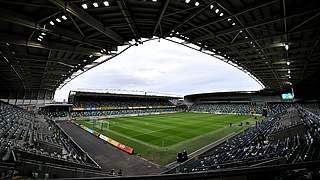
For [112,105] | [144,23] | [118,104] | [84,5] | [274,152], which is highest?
[144,23]

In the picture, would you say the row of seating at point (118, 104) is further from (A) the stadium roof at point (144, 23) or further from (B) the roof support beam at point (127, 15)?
(B) the roof support beam at point (127, 15)

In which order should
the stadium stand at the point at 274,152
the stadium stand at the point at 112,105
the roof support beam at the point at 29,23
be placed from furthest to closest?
the stadium stand at the point at 112,105, the roof support beam at the point at 29,23, the stadium stand at the point at 274,152

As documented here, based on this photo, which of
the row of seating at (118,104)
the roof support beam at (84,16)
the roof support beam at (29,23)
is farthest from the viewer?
the row of seating at (118,104)

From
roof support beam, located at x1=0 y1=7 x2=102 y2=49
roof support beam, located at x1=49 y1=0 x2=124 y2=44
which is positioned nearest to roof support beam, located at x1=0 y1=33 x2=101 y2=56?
roof support beam, located at x1=0 y1=7 x2=102 y2=49

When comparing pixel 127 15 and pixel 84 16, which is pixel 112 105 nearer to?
pixel 127 15

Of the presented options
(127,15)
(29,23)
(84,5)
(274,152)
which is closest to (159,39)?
(127,15)

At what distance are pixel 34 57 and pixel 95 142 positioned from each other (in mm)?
13198

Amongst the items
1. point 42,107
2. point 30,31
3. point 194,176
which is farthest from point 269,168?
point 42,107

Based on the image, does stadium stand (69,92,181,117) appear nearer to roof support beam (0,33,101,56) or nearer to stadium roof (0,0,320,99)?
stadium roof (0,0,320,99)

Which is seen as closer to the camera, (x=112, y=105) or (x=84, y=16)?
(x=84, y=16)

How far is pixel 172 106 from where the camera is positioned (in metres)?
106

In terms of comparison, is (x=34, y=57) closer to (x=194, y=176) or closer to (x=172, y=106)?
(x=194, y=176)

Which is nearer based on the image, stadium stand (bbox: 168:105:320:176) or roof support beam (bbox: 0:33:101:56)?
stadium stand (bbox: 168:105:320:176)

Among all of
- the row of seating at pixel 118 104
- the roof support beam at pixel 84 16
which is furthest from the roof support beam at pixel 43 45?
the row of seating at pixel 118 104
